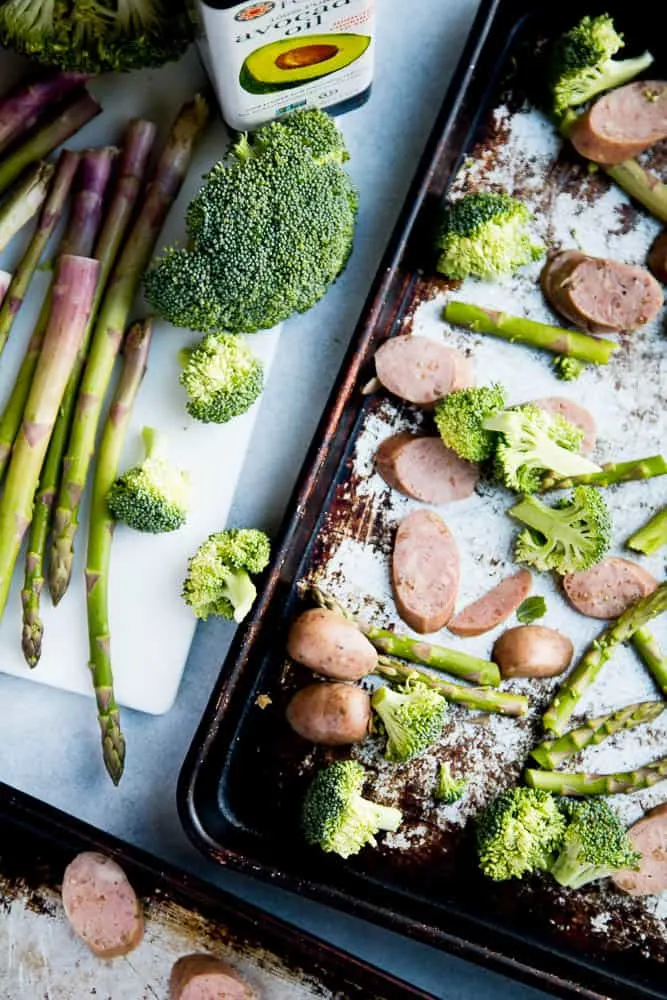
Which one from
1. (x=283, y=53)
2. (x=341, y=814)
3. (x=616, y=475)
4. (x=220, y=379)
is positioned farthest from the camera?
(x=616, y=475)

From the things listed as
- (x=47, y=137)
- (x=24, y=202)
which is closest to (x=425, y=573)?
(x=24, y=202)

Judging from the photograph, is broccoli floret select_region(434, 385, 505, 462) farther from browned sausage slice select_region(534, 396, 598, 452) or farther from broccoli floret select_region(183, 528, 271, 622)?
broccoli floret select_region(183, 528, 271, 622)

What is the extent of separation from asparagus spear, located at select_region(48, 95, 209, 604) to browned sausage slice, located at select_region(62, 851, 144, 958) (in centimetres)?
67

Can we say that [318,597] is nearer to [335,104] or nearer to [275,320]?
[275,320]

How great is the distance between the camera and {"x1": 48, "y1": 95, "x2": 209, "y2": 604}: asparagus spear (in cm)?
265

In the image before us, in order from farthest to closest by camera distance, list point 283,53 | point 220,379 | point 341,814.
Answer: point 220,379 < point 341,814 < point 283,53

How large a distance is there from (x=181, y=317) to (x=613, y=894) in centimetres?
183

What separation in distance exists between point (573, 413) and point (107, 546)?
1.26 metres

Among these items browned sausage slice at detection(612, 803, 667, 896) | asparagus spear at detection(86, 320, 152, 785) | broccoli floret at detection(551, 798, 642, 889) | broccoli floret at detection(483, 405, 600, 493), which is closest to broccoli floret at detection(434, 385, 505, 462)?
broccoli floret at detection(483, 405, 600, 493)

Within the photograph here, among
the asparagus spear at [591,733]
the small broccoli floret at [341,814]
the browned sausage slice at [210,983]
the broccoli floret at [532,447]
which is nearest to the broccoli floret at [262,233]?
the broccoli floret at [532,447]

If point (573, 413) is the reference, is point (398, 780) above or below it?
below

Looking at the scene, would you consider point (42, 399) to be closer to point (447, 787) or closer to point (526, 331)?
point (526, 331)

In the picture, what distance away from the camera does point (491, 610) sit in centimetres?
269

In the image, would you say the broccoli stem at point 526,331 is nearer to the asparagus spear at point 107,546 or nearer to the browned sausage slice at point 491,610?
the browned sausage slice at point 491,610
